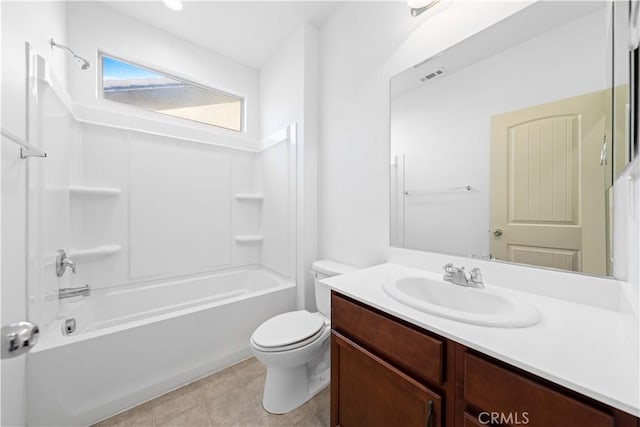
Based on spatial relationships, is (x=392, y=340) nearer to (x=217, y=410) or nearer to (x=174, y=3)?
(x=217, y=410)

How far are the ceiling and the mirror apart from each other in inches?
47.1

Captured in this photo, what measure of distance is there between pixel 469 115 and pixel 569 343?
1045 mm

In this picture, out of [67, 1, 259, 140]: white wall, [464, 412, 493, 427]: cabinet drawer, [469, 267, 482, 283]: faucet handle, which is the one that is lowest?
[464, 412, 493, 427]: cabinet drawer

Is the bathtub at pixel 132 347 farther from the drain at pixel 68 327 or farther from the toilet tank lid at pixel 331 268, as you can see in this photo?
the toilet tank lid at pixel 331 268

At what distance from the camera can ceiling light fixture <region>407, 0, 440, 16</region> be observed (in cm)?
128

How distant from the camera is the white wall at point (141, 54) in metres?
1.88

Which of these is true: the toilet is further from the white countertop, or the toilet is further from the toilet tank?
the white countertop

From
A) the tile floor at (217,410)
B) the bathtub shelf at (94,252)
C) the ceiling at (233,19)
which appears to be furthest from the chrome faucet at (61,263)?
the ceiling at (233,19)

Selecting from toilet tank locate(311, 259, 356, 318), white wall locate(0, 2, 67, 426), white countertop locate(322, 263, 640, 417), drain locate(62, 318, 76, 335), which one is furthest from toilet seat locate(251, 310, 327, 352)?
drain locate(62, 318, 76, 335)

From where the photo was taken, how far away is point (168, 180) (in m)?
2.28

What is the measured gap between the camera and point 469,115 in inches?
48.7

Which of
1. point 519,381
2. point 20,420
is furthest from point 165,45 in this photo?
point 519,381

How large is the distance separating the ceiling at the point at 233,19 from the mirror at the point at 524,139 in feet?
3.92

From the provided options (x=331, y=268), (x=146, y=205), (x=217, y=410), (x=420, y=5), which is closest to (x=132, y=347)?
(x=217, y=410)
